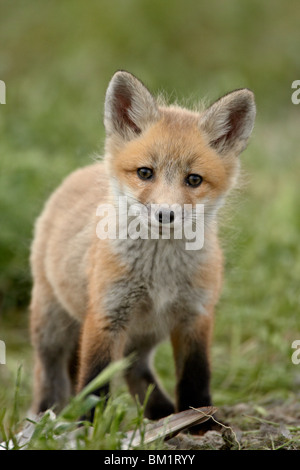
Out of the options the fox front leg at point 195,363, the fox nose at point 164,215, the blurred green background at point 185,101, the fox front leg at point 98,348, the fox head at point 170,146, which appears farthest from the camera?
the blurred green background at point 185,101

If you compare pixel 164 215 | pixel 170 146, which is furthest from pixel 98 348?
pixel 170 146

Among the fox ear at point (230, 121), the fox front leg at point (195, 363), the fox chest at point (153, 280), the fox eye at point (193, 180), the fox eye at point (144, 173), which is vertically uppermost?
the fox ear at point (230, 121)

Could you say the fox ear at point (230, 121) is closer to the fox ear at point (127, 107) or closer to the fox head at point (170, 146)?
the fox head at point (170, 146)

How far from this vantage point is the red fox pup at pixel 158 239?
3.82m

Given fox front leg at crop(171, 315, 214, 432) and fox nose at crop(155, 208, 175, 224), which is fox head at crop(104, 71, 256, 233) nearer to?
fox nose at crop(155, 208, 175, 224)

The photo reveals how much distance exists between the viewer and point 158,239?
13.3ft

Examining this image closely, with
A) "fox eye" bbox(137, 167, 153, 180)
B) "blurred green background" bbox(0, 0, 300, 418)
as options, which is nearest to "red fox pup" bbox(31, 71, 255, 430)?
"fox eye" bbox(137, 167, 153, 180)

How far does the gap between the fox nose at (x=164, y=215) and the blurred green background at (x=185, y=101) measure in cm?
96

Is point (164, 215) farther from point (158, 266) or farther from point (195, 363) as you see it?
point (195, 363)

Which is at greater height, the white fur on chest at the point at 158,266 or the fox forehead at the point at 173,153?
the fox forehead at the point at 173,153

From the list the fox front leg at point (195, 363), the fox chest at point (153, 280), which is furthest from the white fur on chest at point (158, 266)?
the fox front leg at point (195, 363)

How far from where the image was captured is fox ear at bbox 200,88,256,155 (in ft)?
13.4

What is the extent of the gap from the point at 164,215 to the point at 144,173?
1.19ft
